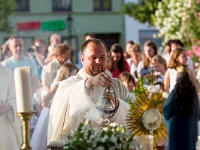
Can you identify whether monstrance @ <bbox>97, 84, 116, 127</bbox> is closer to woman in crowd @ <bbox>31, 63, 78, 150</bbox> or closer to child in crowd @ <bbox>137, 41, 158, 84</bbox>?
woman in crowd @ <bbox>31, 63, 78, 150</bbox>

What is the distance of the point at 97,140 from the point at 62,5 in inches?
1354

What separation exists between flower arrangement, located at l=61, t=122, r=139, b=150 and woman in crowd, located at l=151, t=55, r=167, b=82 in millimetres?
7144

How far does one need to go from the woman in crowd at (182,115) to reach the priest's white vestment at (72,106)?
404 millimetres

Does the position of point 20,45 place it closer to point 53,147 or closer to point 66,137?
point 53,147

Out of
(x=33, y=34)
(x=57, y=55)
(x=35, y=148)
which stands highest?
(x=33, y=34)

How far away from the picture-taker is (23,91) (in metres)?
4.61

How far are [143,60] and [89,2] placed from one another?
26.5 meters

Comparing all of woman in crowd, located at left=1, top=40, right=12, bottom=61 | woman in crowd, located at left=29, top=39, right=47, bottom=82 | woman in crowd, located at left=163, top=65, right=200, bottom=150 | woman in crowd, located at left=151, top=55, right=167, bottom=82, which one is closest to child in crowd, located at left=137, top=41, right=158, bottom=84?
woman in crowd, located at left=151, top=55, right=167, bottom=82

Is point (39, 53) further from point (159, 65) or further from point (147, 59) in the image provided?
point (159, 65)

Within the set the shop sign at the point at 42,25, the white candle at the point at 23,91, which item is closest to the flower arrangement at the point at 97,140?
the white candle at the point at 23,91

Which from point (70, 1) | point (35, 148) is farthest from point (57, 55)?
point (70, 1)

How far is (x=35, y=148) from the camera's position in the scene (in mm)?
9453

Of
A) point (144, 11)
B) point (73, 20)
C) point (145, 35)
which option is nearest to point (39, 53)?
point (144, 11)

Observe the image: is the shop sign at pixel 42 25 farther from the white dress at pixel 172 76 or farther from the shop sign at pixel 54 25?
the white dress at pixel 172 76
